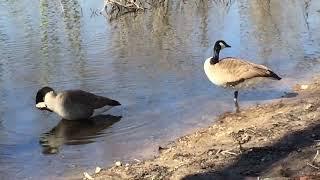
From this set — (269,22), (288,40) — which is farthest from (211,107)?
(269,22)

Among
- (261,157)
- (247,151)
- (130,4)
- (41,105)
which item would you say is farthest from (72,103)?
(130,4)

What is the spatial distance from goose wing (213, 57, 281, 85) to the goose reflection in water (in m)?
1.97

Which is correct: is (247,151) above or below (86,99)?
above

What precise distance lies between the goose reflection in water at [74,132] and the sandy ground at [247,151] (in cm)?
144

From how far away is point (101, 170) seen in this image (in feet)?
23.4

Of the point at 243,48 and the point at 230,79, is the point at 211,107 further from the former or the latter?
the point at 243,48

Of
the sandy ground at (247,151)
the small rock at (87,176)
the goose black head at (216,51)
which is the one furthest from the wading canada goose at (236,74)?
the small rock at (87,176)

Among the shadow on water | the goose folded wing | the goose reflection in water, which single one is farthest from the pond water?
the shadow on water

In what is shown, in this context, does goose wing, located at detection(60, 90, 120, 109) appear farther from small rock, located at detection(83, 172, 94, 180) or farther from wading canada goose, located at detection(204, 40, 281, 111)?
small rock, located at detection(83, 172, 94, 180)

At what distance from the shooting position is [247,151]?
20.7 ft

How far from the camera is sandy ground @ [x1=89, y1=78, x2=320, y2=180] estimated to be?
5695 millimetres

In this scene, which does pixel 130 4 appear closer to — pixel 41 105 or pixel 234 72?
pixel 234 72

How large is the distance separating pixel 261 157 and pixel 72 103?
4277 mm

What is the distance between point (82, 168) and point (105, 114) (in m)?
2.51
